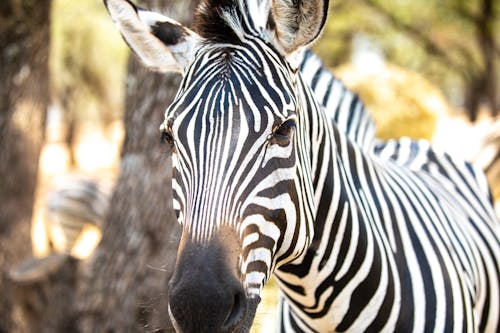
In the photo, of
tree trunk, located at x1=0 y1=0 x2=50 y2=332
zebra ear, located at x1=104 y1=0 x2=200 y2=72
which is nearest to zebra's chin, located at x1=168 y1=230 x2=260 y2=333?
zebra ear, located at x1=104 y1=0 x2=200 y2=72

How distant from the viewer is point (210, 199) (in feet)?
6.15

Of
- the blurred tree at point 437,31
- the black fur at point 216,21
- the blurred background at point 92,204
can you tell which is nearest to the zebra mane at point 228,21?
Answer: the black fur at point 216,21

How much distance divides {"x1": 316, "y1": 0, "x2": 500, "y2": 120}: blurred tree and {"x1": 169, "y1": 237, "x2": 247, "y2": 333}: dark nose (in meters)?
15.4

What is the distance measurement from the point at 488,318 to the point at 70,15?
19980 millimetres

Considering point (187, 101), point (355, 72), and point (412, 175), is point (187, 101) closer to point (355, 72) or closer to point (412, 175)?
point (412, 175)

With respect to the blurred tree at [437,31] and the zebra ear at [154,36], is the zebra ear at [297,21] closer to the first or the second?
the zebra ear at [154,36]

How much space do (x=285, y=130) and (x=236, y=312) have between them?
0.58 m

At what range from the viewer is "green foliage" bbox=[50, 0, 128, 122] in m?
21.0

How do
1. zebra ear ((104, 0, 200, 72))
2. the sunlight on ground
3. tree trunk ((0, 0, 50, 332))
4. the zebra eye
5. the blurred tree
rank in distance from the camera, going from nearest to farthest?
the zebra eye < zebra ear ((104, 0, 200, 72)) < tree trunk ((0, 0, 50, 332)) < the sunlight on ground < the blurred tree

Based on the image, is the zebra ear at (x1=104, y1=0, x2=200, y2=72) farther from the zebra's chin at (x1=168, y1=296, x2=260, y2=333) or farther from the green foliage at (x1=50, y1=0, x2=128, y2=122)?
the green foliage at (x1=50, y1=0, x2=128, y2=122)

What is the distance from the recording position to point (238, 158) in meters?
1.90

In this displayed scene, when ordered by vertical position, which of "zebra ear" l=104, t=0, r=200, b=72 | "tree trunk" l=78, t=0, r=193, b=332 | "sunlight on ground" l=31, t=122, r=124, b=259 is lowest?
"sunlight on ground" l=31, t=122, r=124, b=259

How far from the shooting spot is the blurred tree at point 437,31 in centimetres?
1719

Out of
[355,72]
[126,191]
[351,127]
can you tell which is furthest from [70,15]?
[351,127]
